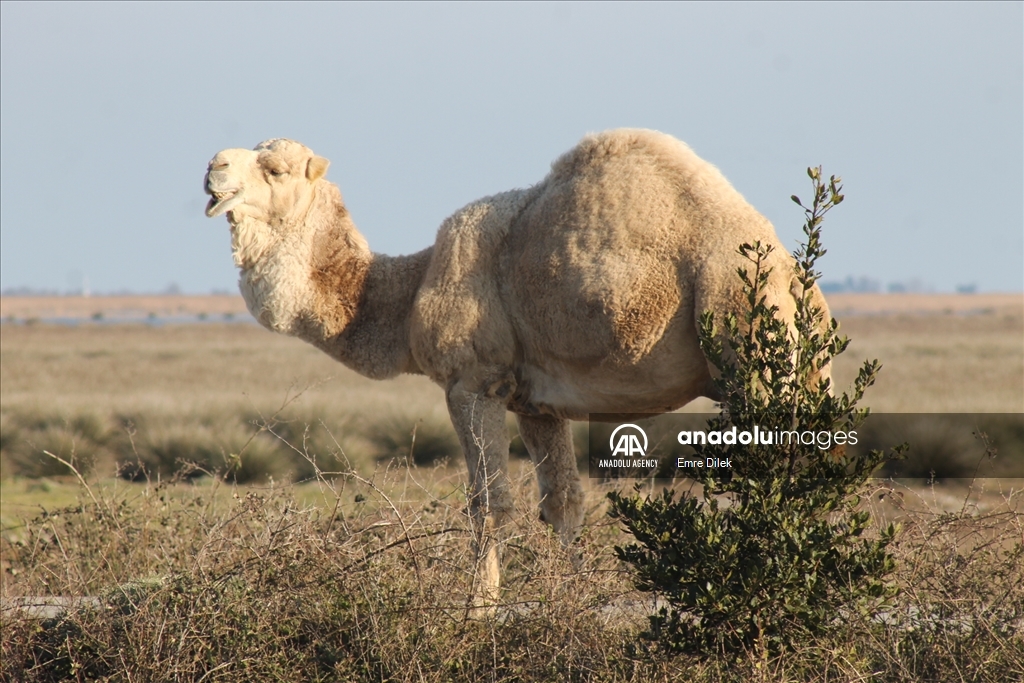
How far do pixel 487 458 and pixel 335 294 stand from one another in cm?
151

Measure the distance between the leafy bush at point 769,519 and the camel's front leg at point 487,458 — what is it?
1.01 m

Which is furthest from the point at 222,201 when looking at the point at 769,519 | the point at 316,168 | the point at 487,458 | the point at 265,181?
the point at 769,519

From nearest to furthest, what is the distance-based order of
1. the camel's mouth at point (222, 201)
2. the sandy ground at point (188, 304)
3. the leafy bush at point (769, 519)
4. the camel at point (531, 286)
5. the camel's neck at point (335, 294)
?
1. the leafy bush at point (769, 519)
2. the camel at point (531, 286)
3. the camel's mouth at point (222, 201)
4. the camel's neck at point (335, 294)
5. the sandy ground at point (188, 304)

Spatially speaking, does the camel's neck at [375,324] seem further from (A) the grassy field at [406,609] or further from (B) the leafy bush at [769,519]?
(B) the leafy bush at [769,519]

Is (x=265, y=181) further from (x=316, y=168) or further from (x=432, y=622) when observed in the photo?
(x=432, y=622)

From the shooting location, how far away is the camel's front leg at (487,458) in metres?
6.05

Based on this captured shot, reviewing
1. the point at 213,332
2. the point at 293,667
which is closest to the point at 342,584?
the point at 293,667

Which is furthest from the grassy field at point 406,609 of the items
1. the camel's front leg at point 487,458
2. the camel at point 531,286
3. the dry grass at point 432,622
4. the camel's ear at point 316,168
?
the camel's ear at point 316,168

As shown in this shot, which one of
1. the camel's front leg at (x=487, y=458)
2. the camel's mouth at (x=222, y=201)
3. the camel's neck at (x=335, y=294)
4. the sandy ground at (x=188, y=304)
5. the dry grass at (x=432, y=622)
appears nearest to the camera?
the dry grass at (x=432, y=622)

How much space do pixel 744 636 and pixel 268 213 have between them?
371 centimetres

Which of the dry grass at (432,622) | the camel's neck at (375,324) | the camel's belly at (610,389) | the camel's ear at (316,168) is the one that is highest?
the camel's ear at (316,168)

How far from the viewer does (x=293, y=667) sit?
5.80 meters

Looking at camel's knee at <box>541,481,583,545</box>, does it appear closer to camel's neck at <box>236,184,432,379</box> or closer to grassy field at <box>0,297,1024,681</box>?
grassy field at <box>0,297,1024,681</box>

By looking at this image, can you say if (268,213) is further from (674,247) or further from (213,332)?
(213,332)
